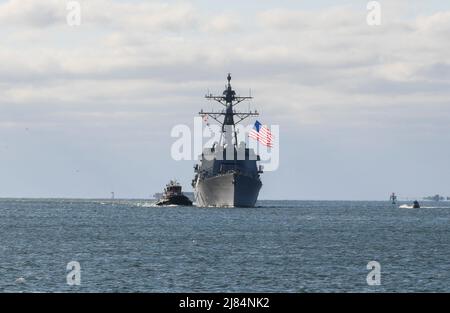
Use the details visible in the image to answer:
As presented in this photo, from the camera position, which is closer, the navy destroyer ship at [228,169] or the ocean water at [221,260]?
the ocean water at [221,260]

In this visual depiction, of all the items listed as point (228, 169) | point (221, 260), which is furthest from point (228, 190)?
point (221, 260)

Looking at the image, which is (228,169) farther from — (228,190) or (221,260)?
(221,260)

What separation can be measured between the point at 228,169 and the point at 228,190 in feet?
18.3

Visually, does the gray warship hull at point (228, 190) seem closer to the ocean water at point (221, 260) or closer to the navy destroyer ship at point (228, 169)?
the navy destroyer ship at point (228, 169)

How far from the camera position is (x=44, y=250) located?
238 feet

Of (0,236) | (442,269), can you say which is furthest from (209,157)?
(442,269)

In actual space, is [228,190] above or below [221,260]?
above

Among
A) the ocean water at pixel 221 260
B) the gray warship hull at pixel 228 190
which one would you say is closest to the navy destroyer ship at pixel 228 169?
the gray warship hull at pixel 228 190

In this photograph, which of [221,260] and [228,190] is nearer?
[221,260]

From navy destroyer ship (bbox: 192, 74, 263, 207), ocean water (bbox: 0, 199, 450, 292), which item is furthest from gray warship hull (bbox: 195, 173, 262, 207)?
ocean water (bbox: 0, 199, 450, 292)

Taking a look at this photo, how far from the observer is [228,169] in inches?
6964

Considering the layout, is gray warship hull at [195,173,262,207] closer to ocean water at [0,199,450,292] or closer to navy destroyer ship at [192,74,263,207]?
navy destroyer ship at [192,74,263,207]

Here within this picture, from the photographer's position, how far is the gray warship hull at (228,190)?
169375mm
